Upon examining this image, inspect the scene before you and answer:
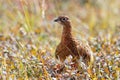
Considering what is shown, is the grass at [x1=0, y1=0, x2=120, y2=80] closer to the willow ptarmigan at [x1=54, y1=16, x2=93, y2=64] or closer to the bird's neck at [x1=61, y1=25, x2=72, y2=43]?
the willow ptarmigan at [x1=54, y1=16, x2=93, y2=64]

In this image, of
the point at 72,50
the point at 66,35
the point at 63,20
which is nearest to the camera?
the point at 72,50

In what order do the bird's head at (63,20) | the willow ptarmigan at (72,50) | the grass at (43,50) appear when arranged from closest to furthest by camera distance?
the grass at (43,50), the willow ptarmigan at (72,50), the bird's head at (63,20)

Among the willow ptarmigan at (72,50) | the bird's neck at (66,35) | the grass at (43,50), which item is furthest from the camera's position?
the bird's neck at (66,35)

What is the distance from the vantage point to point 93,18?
995 cm

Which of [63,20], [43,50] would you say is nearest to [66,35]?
[63,20]

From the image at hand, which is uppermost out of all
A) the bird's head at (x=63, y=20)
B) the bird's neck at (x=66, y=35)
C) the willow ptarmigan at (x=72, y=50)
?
the bird's head at (x=63, y=20)

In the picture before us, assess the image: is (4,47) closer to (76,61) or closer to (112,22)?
(76,61)

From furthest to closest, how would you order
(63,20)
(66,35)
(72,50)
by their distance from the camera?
(63,20), (66,35), (72,50)

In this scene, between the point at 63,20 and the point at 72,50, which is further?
the point at 63,20

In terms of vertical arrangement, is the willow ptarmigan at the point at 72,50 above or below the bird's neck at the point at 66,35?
below

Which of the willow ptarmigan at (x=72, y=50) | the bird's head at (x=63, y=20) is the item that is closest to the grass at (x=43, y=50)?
the willow ptarmigan at (x=72, y=50)

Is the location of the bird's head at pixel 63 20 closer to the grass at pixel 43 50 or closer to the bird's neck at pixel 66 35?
the bird's neck at pixel 66 35

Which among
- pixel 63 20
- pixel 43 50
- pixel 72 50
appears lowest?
pixel 72 50

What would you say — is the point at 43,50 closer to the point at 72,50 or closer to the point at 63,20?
the point at 63,20
